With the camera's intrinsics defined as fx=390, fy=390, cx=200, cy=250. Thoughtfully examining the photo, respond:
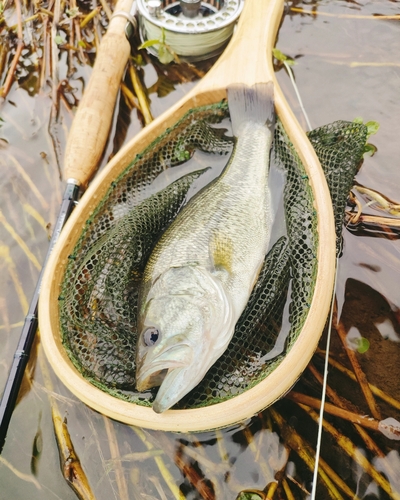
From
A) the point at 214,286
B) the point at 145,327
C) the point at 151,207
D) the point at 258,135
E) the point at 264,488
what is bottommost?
the point at 264,488

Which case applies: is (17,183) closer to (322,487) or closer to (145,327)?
(145,327)

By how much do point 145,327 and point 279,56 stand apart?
2.74m

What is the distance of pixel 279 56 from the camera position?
339 cm

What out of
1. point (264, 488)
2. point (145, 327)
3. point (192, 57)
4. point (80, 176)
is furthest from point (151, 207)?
point (192, 57)

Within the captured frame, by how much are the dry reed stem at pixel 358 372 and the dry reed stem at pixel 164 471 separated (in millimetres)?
1114

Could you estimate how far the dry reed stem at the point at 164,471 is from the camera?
2.01 m

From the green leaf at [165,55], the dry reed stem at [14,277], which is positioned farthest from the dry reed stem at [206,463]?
the green leaf at [165,55]

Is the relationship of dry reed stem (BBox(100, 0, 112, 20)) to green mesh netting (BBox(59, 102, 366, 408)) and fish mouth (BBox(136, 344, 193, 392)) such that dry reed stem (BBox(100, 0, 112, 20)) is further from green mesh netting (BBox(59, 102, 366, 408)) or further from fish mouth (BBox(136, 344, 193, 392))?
fish mouth (BBox(136, 344, 193, 392))

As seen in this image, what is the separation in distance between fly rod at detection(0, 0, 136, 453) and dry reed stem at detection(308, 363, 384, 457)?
1587 millimetres

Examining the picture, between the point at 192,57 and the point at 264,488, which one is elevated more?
the point at 192,57

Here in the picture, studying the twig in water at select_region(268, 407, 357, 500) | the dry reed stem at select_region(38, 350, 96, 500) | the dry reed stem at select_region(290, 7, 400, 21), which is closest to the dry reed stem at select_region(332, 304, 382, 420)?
the twig in water at select_region(268, 407, 357, 500)

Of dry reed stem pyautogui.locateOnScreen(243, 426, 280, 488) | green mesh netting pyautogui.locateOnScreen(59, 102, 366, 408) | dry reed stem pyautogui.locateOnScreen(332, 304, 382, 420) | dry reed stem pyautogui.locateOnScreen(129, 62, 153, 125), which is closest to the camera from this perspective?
green mesh netting pyautogui.locateOnScreen(59, 102, 366, 408)

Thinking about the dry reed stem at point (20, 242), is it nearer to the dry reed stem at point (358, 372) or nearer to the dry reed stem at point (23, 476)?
the dry reed stem at point (23, 476)

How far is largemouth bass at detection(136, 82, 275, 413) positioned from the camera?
1.75m
